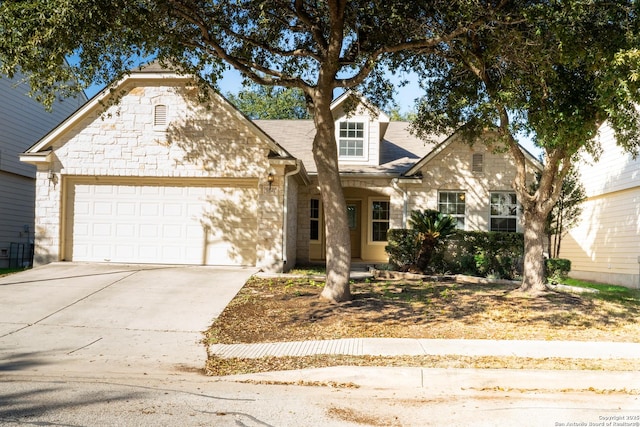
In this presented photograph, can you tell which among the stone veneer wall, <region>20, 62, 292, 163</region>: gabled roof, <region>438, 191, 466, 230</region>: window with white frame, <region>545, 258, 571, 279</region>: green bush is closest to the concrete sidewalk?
the stone veneer wall

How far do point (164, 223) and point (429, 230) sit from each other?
766cm

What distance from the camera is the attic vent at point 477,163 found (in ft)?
60.1

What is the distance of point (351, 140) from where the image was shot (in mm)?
19609

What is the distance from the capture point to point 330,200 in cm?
1129

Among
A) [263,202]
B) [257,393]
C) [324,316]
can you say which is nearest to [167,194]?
[263,202]

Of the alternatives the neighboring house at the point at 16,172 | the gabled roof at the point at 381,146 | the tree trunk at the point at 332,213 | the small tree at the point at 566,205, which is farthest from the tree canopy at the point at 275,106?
the tree trunk at the point at 332,213

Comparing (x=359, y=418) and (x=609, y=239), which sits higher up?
(x=609, y=239)

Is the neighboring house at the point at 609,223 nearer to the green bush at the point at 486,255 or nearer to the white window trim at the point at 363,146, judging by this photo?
the green bush at the point at 486,255

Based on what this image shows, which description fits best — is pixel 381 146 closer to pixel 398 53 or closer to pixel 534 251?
pixel 398 53

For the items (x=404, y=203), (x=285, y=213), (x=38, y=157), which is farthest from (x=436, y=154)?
(x=38, y=157)

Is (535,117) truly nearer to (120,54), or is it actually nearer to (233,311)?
(233,311)

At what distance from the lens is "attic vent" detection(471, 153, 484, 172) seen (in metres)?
18.3

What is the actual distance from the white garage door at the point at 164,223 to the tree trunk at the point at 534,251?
7350 mm

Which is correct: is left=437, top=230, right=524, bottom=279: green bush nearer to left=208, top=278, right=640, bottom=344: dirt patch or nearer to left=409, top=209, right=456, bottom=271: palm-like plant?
left=409, top=209, right=456, bottom=271: palm-like plant
